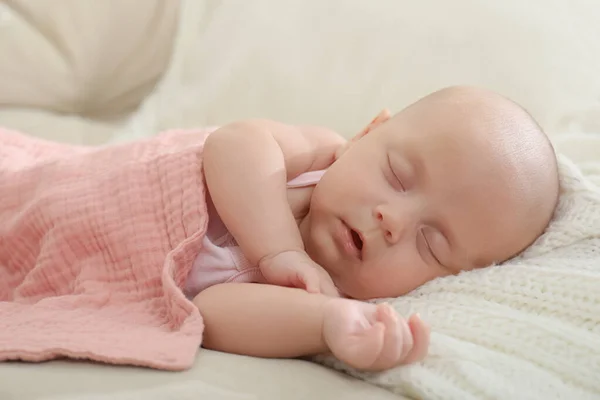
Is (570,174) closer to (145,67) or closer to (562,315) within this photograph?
(562,315)

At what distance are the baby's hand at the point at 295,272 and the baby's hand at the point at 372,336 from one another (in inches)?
3.8

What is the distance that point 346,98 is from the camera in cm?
136

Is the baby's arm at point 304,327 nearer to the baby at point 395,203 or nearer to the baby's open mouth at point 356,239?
the baby at point 395,203

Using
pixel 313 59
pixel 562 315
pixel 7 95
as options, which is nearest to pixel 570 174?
pixel 562 315

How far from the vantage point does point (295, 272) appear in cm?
85

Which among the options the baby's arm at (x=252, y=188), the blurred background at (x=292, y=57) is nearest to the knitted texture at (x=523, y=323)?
the baby's arm at (x=252, y=188)

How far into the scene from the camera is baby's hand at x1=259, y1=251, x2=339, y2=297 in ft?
2.77

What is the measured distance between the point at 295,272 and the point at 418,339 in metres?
0.19

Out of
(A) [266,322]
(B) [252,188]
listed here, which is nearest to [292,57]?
(B) [252,188]

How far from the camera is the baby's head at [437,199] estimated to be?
0.88 metres

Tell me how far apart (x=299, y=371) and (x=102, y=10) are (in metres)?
0.98

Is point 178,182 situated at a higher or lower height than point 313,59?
lower

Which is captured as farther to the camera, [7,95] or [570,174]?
[7,95]

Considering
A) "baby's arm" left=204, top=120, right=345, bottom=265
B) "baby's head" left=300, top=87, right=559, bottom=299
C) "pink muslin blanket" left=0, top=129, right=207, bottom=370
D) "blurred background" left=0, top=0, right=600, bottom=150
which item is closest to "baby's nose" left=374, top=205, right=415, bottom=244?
"baby's head" left=300, top=87, right=559, bottom=299
